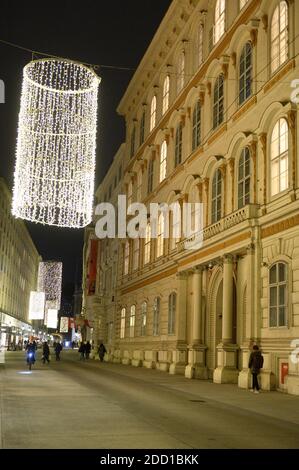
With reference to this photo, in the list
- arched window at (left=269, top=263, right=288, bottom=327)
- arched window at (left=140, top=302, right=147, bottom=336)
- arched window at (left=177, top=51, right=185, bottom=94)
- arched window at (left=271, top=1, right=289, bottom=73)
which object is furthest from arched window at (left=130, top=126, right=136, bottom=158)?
arched window at (left=269, top=263, right=288, bottom=327)

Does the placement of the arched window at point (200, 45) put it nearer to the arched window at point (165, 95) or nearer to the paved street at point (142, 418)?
the arched window at point (165, 95)

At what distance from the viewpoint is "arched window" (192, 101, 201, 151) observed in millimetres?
32750

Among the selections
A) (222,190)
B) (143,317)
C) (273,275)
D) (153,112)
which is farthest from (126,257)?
(273,275)

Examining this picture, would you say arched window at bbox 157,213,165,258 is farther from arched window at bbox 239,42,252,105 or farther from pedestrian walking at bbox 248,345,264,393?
pedestrian walking at bbox 248,345,264,393

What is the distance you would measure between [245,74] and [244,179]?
4974mm

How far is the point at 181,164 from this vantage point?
34.5 meters

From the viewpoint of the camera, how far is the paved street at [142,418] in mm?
9672

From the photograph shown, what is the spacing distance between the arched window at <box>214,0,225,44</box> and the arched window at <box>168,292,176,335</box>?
14642 mm

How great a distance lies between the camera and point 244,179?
25734 mm

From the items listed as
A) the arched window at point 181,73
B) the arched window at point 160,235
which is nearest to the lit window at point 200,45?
the arched window at point 181,73

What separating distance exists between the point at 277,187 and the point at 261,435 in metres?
13.4

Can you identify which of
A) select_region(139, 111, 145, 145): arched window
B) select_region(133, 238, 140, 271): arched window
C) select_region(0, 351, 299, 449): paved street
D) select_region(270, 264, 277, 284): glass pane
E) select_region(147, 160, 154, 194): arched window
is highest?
select_region(139, 111, 145, 145): arched window

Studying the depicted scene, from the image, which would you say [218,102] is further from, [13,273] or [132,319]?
[13,273]
